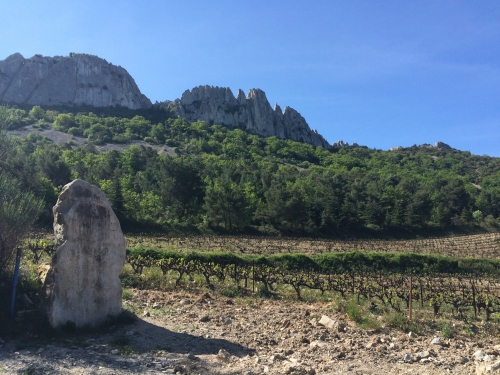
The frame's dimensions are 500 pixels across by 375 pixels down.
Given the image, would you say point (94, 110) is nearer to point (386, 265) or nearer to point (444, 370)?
point (386, 265)

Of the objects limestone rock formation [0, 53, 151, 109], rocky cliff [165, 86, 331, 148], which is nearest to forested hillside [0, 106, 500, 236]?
limestone rock formation [0, 53, 151, 109]

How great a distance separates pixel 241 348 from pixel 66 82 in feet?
427

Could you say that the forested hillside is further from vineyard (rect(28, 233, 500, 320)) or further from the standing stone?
vineyard (rect(28, 233, 500, 320))

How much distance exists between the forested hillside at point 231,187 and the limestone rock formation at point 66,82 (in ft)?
61.7

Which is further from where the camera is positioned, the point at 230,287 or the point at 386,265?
the point at 386,265

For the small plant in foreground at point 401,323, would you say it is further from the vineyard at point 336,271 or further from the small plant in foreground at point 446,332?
the vineyard at point 336,271

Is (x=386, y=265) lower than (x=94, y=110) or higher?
lower

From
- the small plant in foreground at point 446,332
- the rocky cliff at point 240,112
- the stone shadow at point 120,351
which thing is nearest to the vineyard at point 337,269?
the small plant in foreground at point 446,332

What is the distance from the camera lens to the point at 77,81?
122 m

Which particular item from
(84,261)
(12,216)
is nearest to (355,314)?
(84,261)

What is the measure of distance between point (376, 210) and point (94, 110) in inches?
3611

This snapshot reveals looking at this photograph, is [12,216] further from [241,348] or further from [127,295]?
[241,348]

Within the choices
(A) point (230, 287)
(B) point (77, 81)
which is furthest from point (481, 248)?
(B) point (77, 81)

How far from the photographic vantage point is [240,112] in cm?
12975
